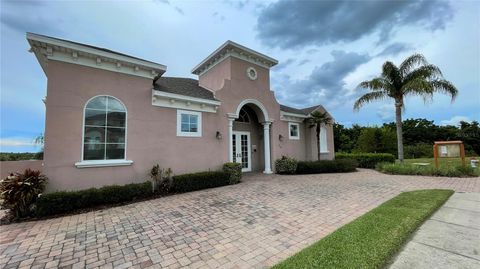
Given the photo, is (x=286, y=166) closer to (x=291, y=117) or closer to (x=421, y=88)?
(x=291, y=117)

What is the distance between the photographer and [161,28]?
11250mm

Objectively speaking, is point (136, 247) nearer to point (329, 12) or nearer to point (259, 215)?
point (259, 215)

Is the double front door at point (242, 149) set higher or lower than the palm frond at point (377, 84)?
lower

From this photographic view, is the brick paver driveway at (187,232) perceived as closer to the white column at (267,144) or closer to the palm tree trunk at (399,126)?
the white column at (267,144)

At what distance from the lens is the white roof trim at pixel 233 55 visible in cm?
1112

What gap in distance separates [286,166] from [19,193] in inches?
443

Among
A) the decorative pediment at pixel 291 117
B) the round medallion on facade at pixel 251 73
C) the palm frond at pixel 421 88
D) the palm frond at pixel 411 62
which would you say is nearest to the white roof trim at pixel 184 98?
the round medallion on facade at pixel 251 73

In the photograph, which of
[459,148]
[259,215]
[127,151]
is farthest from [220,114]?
[459,148]

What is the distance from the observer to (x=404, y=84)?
13.7 m

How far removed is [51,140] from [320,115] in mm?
14193

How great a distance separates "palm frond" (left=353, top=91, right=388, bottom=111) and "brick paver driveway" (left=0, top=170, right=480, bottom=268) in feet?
32.1

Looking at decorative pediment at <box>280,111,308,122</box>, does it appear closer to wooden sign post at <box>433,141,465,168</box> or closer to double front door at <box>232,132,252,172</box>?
double front door at <box>232,132,252,172</box>

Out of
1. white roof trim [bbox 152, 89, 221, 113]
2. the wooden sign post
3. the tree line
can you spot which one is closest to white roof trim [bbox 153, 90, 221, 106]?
white roof trim [bbox 152, 89, 221, 113]

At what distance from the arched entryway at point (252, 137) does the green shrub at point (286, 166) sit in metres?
0.55
